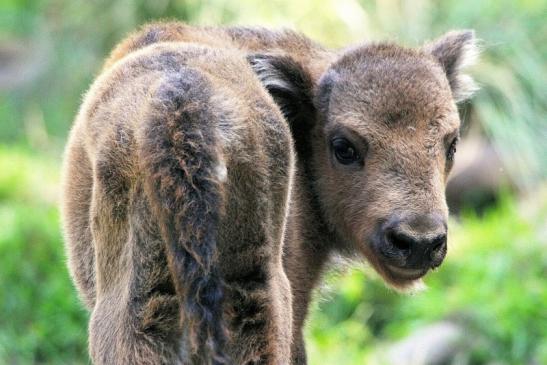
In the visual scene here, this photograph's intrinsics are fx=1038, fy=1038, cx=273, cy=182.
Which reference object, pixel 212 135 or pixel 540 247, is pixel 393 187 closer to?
pixel 212 135

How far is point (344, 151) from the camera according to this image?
5.59m

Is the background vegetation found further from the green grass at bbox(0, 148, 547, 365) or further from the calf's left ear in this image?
the calf's left ear

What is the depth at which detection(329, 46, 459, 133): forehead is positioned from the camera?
5.42 meters

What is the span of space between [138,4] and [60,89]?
211 centimetres

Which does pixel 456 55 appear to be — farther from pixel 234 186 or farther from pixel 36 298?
pixel 36 298

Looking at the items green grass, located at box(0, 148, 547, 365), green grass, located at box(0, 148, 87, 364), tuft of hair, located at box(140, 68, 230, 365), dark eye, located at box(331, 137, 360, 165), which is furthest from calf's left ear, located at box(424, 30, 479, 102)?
green grass, located at box(0, 148, 87, 364)

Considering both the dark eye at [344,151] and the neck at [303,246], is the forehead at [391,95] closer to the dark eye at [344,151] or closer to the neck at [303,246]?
the dark eye at [344,151]

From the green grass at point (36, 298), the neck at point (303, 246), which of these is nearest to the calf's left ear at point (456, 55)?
the neck at point (303, 246)

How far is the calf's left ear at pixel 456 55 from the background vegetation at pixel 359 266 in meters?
1.27

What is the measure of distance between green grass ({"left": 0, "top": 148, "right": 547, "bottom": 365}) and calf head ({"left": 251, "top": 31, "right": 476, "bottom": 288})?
264cm

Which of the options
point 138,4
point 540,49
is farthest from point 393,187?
point 138,4

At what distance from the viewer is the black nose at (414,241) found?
196 inches

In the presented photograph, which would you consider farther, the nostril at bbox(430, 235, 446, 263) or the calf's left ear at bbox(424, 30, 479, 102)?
the calf's left ear at bbox(424, 30, 479, 102)

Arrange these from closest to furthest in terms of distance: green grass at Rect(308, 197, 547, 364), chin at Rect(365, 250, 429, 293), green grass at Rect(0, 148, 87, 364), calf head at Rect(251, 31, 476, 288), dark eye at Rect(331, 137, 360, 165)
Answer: calf head at Rect(251, 31, 476, 288)
chin at Rect(365, 250, 429, 293)
dark eye at Rect(331, 137, 360, 165)
green grass at Rect(308, 197, 547, 364)
green grass at Rect(0, 148, 87, 364)
